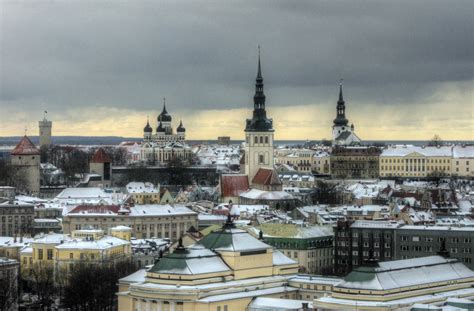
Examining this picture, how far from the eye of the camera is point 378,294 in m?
61.1

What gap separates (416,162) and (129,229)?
96772 mm

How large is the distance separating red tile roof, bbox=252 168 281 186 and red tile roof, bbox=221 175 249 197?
1.43m

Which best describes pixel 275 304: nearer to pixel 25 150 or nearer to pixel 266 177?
pixel 266 177

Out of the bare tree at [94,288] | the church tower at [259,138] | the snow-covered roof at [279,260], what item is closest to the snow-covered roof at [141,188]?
the church tower at [259,138]

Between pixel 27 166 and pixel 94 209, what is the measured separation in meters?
44.2

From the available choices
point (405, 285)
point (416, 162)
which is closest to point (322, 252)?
point (405, 285)

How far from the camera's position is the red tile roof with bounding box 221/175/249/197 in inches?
5615

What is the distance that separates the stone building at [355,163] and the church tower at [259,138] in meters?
44.6

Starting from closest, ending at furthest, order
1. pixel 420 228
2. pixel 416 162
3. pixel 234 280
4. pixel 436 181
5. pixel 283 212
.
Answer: pixel 234 280
pixel 420 228
pixel 283 212
pixel 436 181
pixel 416 162

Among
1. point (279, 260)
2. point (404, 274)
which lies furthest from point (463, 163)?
point (404, 274)

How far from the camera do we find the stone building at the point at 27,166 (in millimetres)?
153750

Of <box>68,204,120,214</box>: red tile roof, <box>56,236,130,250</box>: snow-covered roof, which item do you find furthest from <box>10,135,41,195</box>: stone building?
<box>56,236,130,250</box>: snow-covered roof

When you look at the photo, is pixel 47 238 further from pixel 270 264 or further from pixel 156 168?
pixel 156 168

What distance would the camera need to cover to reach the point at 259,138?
5842 inches
